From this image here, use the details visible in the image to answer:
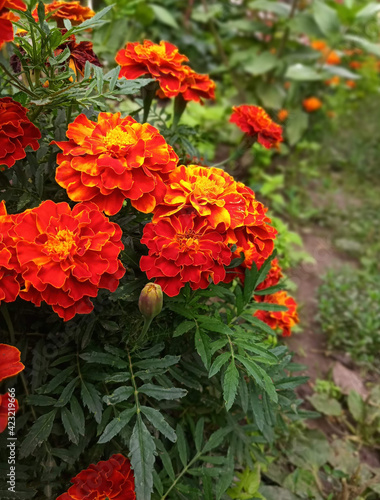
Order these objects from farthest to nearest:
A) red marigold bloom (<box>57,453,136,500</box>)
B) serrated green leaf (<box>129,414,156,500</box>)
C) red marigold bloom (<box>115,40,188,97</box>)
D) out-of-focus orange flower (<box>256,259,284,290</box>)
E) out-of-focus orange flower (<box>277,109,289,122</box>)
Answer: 1. out-of-focus orange flower (<box>277,109,289,122</box>)
2. out-of-focus orange flower (<box>256,259,284,290</box>)
3. red marigold bloom (<box>115,40,188,97</box>)
4. red marigold bloom (<box>57,453,136,500</box>)
5. serrated green leaf (<box>129,414,156,500</box>)

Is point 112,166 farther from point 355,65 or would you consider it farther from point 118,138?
point 355,65

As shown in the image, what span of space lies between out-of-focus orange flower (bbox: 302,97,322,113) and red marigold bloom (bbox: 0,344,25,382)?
319cm

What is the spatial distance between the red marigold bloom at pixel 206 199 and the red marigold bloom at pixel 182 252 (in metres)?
0.02

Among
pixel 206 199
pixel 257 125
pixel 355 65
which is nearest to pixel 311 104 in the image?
pixel 355 65

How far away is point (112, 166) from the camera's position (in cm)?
88

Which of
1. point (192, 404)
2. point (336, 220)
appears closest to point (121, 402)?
point (192, 404)

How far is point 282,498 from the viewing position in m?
1.43

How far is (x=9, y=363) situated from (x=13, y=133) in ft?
1.44

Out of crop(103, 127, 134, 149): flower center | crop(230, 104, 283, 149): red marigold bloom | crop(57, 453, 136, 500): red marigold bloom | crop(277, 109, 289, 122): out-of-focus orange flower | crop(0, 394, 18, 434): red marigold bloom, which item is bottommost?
crop(277, 109, 289, 122): out-of-focus orange flower

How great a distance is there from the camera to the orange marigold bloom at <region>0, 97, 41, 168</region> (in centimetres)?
92

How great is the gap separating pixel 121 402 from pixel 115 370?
7cm

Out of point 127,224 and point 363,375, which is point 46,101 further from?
point 363,375

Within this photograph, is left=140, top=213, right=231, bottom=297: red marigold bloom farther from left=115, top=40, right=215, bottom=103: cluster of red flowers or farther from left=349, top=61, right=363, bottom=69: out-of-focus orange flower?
left=349, top=61, right=363, bottom=69: out-of-focus orange flower

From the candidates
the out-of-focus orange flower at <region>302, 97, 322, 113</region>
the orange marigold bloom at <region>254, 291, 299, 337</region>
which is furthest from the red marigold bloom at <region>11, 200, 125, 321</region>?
the out-of-focus orange flower at <region>302, 97, 322, 113</region>
